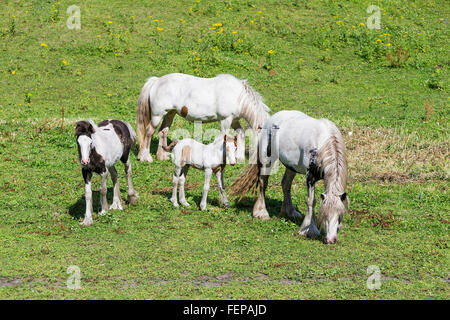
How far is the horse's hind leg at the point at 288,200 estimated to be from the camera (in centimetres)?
1228

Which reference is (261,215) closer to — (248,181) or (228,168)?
(248,181)

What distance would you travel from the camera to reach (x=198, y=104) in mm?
15297

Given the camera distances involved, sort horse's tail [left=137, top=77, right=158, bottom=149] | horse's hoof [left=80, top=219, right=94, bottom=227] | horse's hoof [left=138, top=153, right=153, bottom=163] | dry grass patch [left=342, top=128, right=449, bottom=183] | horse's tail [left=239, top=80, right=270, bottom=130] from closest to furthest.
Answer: horse's hoof [left=80, top=219, right=94, bottom=227] → dry grass patch [left=342, top=128, right=449, bottom=183] → horse's tail [left=239, top=80, right=270, bottom=130] → horse's hoof [left=138, top=153, right=153, bottom=163] → horse's tail [left=137, top=77, right=158, bottom=149]

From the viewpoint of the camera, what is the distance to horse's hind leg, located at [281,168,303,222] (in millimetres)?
12281

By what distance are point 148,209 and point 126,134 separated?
158 centimetres

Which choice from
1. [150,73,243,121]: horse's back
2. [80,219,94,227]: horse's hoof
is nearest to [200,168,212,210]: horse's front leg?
[80,219,94,227]: horse's hoof

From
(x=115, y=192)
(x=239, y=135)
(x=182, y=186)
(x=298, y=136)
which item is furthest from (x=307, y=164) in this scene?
(x=239, y=135)

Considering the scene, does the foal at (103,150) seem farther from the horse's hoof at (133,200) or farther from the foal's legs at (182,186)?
the foal's legs at (182,186)

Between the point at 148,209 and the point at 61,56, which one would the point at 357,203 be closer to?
the point at 148,209

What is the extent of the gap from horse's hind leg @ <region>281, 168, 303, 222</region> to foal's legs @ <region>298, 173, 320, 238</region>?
0.93 metres

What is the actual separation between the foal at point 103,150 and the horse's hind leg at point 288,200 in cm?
306

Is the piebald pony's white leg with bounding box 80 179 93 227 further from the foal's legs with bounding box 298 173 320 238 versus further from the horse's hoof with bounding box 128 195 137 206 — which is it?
the foal's legs with bounding box 298 173 320 238

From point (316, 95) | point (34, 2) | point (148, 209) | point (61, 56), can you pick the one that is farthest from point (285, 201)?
point (34, 2)

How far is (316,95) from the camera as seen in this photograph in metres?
21.5
